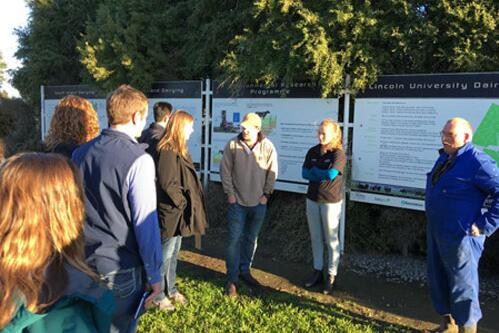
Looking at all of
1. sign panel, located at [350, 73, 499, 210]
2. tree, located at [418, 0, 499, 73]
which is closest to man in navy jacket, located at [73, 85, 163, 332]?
sign panel, located at [350, 73, 499, 210]

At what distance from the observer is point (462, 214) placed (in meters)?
3.62

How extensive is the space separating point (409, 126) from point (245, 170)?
2.13 meters

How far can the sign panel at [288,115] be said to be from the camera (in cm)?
627

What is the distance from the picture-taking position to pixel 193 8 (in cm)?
799

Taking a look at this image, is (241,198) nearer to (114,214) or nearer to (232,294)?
(232,294)

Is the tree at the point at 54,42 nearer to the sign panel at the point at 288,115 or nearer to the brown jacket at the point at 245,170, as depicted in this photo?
the sign panel at the point at 288,115

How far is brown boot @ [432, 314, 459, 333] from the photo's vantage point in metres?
3.95

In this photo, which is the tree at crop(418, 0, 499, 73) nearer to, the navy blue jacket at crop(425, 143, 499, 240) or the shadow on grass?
the navy blue jacket at crop(425, 143, 499, 240)

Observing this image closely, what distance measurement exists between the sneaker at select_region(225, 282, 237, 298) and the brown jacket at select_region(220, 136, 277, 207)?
0.89 meters

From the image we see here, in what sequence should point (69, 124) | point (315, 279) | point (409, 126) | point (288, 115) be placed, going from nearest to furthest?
point (69, 124), point (315, 279), point (409, 126), point (288, 115)

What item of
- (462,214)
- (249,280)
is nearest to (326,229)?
(249,280)

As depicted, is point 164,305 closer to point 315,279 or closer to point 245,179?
point 245,179

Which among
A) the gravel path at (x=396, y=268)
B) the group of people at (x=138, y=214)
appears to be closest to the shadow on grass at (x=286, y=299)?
the group of people at (x=138, y=214)

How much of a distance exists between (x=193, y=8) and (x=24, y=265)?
285 inches
